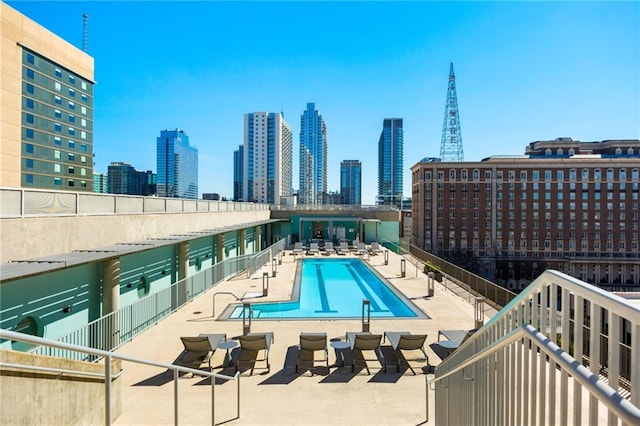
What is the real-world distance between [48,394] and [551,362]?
16.2 ft

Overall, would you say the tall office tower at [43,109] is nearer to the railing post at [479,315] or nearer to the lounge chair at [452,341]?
the lounge chair at [452,341]

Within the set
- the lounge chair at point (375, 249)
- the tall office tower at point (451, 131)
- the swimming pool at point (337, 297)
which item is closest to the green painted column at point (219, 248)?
the swimming pool at point (337, 297)

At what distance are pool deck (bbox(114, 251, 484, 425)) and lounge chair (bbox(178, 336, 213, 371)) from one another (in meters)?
0.34

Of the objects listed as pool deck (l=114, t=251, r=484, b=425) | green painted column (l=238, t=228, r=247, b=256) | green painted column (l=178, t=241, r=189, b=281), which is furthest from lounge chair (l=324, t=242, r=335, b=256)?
pool deck (l=114, t=251, r=484, b=425)

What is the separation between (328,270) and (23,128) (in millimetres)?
52929

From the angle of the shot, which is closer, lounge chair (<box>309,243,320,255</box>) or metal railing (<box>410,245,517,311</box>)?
metal railing (<box>410,245,517,311</box>)

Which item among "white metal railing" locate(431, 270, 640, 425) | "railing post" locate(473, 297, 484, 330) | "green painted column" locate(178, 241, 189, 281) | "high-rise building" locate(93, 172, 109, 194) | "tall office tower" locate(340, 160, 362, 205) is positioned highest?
"tall office tower" locate(340, 160, 362, 205)

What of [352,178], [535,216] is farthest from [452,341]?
[352,178]

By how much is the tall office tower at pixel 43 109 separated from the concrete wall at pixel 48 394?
148ft

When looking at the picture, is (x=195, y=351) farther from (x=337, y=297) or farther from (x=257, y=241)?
(x=257, y=241)

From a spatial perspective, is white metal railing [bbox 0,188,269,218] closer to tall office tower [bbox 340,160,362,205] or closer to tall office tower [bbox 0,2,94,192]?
tall office tower [bbox 0,2,94,192]

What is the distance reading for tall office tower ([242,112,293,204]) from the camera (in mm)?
119312

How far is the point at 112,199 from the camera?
34.2 ft

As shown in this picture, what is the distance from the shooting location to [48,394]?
12.9ft
